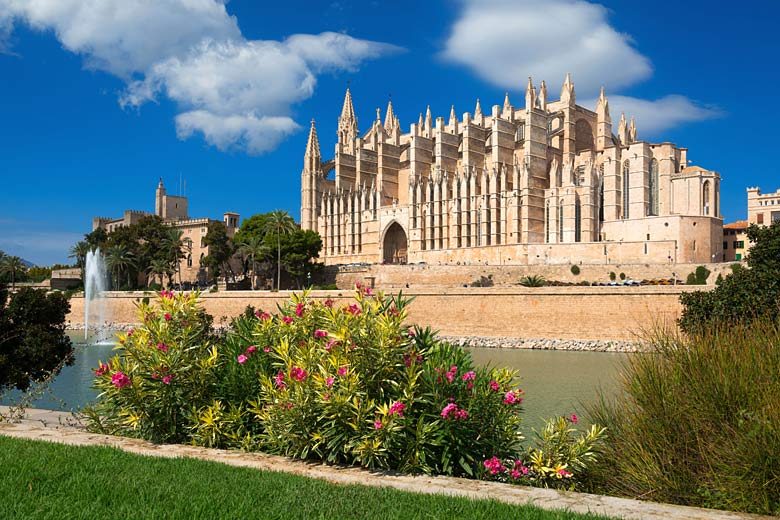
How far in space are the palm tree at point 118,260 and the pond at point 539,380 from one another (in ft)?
67.2

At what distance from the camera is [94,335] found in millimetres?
38688

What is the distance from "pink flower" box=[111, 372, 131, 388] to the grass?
4.28 ft

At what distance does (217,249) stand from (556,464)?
163ft

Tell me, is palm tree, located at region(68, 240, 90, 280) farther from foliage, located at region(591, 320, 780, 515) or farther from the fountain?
foliage, located at region(591, 320, 780, 515)

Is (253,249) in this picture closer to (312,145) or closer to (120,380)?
(312,145)

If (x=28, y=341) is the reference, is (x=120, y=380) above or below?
above

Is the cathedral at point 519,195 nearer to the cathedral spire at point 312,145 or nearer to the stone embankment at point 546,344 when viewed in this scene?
the cathedral spire at point 312,145

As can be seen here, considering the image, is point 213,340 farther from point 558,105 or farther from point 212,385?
point 558,105

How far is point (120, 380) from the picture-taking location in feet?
22.0

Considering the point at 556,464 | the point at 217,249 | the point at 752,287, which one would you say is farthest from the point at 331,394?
the point at 217,249

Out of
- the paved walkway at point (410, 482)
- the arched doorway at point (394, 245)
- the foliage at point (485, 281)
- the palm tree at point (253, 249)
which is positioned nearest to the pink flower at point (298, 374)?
the paved walkway at point (410, 482)

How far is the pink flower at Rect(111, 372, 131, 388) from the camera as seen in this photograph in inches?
264

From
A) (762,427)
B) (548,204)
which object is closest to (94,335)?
(548,204)

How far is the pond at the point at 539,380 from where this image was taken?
12984 mm
